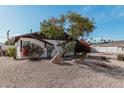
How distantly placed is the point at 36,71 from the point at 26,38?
1103 cm

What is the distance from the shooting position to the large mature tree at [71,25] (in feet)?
61.4

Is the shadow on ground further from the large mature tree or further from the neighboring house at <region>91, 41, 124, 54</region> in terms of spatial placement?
the neighboring house at <region>91, 41, 124, 54</region>

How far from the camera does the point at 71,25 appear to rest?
750 inches

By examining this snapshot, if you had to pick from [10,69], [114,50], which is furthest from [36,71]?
[114,50]

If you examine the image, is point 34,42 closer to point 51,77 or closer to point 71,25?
point 71,25

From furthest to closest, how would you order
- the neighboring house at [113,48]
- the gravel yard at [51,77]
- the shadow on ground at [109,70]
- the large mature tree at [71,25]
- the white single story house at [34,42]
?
the neighboring house at [113,48]
the white single story house at [34,42]
the large mature tree at [71,25]
the shadow on ground at [109,70]
the gravel yard at [51,77]

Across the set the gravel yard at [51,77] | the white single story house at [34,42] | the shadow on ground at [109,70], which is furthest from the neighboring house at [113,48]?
the gravel yard at [51,77]

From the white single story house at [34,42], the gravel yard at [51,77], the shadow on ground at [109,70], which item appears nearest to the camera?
the gravel yard at [51,77]

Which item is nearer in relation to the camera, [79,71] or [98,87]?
[98,87]

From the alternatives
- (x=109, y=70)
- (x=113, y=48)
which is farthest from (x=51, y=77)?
(x=113, y=48)

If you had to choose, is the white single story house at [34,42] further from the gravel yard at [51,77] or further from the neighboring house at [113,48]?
the neighboring house at [113,48]

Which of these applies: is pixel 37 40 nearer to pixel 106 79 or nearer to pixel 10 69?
pixel 10 69

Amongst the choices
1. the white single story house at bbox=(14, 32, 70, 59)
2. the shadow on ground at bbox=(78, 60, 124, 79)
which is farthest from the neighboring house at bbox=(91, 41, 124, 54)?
the shadow on ground at bbox=(78, 60, 124, 79)

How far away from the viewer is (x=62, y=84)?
10.9 metres
